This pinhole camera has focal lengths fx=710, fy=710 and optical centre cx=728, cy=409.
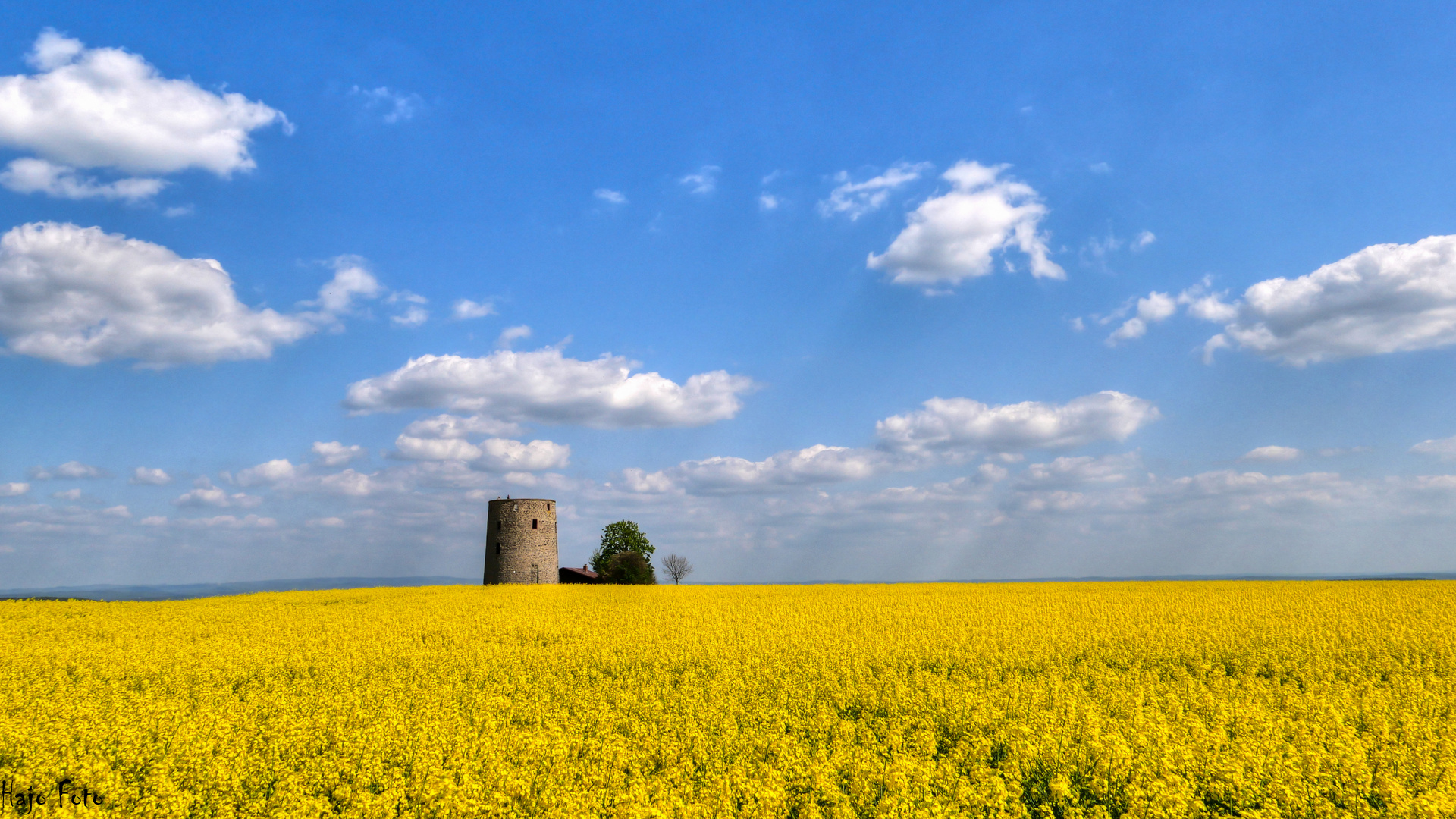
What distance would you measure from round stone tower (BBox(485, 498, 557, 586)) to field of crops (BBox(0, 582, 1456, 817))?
23.3m

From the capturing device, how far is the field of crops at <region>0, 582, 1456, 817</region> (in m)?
7.98

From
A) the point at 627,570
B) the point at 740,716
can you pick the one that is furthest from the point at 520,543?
the point at 740,716

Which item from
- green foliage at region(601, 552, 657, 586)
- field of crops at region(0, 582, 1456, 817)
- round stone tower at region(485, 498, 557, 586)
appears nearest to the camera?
field of crops at region(0, 582, 1456, 817)

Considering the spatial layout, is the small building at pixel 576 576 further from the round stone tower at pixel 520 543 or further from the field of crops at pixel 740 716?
the field of crops at pixel 740 716

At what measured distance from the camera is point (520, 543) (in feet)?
154

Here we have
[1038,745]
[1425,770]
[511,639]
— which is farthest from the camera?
[511,639]

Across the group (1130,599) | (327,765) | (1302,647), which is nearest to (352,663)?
(327,765)

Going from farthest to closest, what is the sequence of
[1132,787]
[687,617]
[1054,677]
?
[687,617], [1054,677], [1132,787]

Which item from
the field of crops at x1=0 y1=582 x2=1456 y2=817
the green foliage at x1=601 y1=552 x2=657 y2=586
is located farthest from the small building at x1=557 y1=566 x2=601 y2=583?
the field of crops at x1=0 y1=582 x2=1456 y2=817

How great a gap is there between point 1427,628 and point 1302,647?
6.03m

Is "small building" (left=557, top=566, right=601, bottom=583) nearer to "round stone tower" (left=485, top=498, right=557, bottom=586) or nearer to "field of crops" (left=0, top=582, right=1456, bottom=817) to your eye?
"round stone tower" (left=485, top=498, right=557, bottom=586)

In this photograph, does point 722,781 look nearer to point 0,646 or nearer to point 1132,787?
point 1132,787

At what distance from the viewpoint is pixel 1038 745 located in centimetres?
960

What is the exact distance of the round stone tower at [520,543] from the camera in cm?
4641
